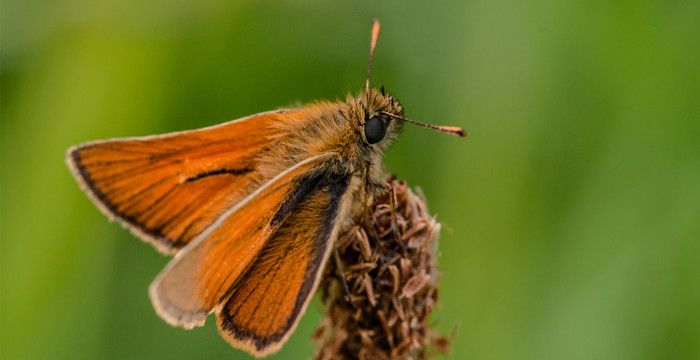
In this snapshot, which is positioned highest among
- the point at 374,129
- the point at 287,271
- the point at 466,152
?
the point at 374,129

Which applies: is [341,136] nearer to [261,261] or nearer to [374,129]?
[374,129]

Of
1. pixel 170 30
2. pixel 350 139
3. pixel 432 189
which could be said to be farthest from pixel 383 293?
pixel 170 30

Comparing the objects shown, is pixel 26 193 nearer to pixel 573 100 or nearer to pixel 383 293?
pixel 383 293

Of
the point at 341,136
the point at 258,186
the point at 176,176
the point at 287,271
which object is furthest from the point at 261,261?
the point at 341,136

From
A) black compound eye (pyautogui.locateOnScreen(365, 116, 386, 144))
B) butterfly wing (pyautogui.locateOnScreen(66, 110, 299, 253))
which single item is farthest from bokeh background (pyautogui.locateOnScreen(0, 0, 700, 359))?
black compound eye (pyautogui.locateOnScreen(365, 116, 386, 144))

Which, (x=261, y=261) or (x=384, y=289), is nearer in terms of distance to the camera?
(x=384, y=289)

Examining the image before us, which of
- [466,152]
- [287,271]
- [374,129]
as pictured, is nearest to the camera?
[287,271]

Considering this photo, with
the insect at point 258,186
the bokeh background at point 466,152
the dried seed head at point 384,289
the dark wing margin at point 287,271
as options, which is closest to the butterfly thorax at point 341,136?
the insect at point 258,186

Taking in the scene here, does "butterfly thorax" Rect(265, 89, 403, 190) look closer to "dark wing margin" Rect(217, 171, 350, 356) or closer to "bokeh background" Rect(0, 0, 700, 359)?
"dark wing margin" Rect(217, 171, 350, 356)
